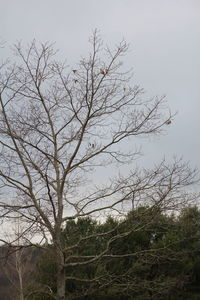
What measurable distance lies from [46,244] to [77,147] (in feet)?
7.36

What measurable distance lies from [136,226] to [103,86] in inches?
125

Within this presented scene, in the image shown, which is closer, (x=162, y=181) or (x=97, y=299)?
(x=162, y=181)

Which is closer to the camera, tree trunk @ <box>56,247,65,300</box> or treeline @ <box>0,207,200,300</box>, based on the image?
tree trunk @ <box>56,247,65,300</box>

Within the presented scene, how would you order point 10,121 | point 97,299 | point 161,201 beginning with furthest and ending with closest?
point 97,299 < point 10,121 < point 161,201

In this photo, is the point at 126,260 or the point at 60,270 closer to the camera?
the point at 60,270

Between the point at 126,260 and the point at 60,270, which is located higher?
the point at 126,260

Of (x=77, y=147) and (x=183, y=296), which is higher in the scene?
(x=77, y=147)

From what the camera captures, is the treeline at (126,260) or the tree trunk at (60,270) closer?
the tree trunk at (60,270)

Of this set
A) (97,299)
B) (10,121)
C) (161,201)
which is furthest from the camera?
(97,299)

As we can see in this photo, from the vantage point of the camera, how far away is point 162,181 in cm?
965

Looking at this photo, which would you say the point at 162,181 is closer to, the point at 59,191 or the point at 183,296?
the point at 59,191

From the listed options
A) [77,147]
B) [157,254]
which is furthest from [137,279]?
[77,147]

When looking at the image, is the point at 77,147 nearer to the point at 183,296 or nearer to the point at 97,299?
the point at 97,299

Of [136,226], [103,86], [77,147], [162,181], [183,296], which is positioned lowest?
[183,296]
